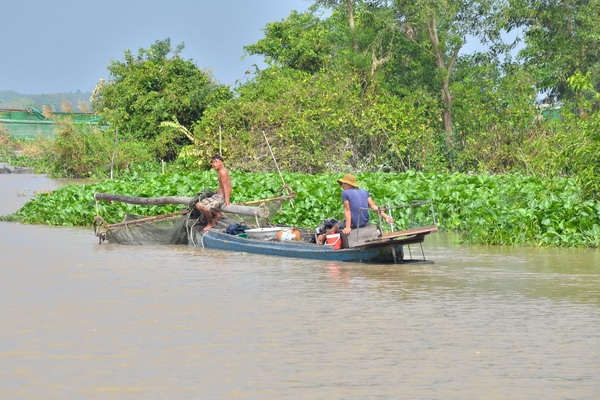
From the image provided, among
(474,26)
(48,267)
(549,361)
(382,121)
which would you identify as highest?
(474,26)

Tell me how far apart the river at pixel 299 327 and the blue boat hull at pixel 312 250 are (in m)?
0.15

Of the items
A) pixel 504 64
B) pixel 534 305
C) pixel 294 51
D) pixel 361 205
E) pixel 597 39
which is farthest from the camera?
pixel 294 51

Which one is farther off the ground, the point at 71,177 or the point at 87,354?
the point at 71,177

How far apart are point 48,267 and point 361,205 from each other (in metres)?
4.41

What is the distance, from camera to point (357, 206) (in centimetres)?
1384

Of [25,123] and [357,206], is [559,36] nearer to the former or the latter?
[357,206]

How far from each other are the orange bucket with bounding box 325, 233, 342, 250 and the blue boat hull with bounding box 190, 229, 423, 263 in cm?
10

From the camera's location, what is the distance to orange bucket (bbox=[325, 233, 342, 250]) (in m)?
14.1

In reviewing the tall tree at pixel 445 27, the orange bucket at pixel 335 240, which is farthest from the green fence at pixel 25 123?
the orange bucket at pixel 335 240

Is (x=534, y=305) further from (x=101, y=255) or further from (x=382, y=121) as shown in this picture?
(x=382, y=121)

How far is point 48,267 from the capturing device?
1498 cm

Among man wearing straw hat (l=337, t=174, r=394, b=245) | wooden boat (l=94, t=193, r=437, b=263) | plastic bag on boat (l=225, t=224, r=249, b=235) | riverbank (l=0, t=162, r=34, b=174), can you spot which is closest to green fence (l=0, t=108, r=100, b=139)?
riverbank (l=0, t=162, r=34, b=174)

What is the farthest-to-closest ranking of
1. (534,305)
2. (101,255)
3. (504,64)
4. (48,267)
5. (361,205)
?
1. (504,64)
2. (101,255)
3. (48,267)
4. (361,205)
5. (534,305)

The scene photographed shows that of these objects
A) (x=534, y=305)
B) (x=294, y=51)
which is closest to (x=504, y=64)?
(x=294, y=51)
